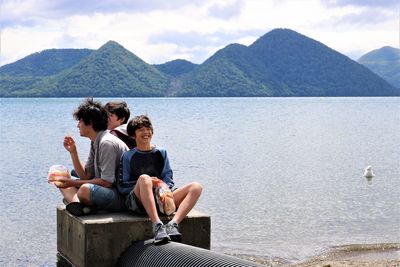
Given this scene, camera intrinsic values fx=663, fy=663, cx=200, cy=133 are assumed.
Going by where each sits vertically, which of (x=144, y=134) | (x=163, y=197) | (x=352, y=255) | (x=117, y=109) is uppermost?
(x=117, y=109)

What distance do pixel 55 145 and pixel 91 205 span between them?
36.0 metres

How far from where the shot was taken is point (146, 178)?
7.72m

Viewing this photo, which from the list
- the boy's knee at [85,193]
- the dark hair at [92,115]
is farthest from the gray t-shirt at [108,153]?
the boy's knee at [85,193]

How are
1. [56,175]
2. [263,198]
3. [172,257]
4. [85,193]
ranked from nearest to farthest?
[172,257], [85,193], [56,175], [263,198]

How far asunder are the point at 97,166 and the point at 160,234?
1.53 metres

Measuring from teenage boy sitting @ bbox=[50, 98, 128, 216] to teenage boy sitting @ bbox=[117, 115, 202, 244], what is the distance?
161 millimetres

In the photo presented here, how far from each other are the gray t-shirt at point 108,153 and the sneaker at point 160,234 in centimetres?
107

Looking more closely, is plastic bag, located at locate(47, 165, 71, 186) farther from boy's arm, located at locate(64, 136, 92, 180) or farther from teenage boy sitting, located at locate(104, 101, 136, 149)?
teenage boy sitting, located at locate(104, 101, 136, 149)

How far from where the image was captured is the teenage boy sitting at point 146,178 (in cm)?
770

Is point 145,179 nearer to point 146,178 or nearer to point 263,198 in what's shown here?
point 146,178

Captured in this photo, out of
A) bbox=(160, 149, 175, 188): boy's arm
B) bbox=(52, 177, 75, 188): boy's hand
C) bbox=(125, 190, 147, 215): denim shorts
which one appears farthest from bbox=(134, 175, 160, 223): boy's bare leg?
bbox=(52, 177, 75, 188): boy's hand

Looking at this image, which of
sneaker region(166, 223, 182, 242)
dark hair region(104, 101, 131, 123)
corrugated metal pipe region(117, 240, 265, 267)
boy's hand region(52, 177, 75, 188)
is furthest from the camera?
dark hair region(104, 101, 131, 123)

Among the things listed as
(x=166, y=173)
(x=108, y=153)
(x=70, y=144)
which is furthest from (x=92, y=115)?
(x=166, y=173)

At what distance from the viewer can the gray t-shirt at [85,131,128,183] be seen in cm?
823
